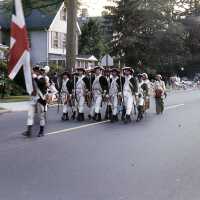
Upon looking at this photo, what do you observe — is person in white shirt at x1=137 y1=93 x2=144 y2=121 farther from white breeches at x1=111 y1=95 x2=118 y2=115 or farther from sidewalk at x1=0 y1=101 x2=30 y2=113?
sidewalk at x1=0 y1=101 x2=30 y2=113

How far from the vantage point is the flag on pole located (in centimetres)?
733

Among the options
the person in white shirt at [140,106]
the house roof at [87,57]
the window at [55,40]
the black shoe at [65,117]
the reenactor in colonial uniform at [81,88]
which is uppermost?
the window at [55,40]

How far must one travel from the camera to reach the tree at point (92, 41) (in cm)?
6844

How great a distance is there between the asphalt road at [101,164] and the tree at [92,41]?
5227 centimetres

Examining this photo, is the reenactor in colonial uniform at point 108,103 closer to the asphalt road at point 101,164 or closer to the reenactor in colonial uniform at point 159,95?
the asphalt road at point 101,164

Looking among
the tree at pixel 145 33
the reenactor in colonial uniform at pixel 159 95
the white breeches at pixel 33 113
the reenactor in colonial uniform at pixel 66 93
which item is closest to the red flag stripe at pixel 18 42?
the white breeches at pixel 33 113

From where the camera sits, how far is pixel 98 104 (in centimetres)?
1930

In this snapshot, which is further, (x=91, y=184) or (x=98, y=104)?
(x=98, y=104)

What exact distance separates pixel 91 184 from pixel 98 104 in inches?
422

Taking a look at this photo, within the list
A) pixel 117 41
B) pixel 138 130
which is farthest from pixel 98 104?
pixel 117 41

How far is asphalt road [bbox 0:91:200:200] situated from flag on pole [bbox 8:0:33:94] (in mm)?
1665

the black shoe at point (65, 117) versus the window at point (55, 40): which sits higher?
the window at point (55, 40)

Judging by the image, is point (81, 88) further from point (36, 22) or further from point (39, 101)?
point (36, 22)

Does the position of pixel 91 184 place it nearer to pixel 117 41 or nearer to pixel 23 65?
pixel 23 65
